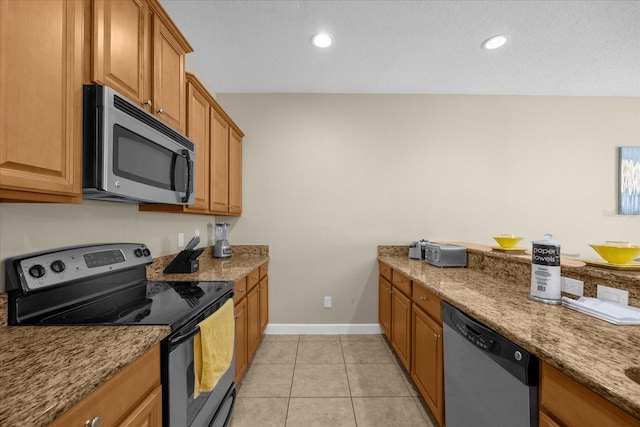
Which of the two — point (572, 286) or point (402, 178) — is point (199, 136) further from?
point (572, 286)

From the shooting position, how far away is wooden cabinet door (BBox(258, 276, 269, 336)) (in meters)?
2.70

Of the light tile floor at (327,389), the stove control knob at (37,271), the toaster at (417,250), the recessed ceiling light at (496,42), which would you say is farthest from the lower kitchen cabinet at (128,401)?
the recessed ceiling light at (496,42)

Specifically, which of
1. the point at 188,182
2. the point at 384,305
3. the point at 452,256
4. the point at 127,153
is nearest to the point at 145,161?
the point at 127,153

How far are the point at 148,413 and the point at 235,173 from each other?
2.28 metres

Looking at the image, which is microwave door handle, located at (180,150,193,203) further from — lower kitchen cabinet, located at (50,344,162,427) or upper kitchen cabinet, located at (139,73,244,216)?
lower kitchen cabinet, located at (50,344,162,427)

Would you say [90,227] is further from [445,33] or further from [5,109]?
[445,33]

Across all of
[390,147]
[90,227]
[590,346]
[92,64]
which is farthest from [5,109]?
[390,147]

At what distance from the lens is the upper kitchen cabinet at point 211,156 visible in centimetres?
192

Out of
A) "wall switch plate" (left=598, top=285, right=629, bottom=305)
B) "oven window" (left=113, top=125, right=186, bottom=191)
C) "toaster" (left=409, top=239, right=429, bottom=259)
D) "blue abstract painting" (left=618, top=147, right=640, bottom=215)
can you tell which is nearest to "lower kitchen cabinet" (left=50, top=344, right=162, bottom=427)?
"oven window" (left=113, top=125, right=186, bottom=191)

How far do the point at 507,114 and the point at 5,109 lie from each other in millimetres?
3955

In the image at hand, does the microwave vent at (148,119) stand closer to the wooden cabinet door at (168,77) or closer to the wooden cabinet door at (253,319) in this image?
the wooden cabinet door at (168,77)

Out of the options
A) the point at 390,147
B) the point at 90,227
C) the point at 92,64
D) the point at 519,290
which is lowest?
the point at 519,290

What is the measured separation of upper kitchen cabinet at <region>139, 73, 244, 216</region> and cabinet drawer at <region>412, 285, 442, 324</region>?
1.67 metres

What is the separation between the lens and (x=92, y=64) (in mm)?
1015
